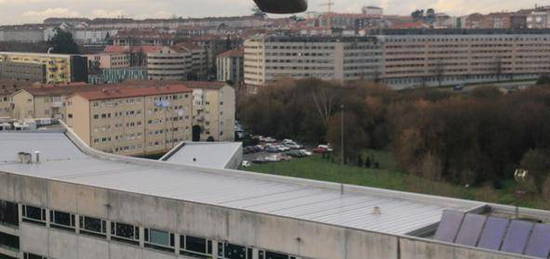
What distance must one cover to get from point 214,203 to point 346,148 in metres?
11.3

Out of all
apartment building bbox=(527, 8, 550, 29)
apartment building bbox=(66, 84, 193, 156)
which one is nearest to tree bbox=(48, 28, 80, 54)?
apartment building bbox=(66, 84, 193, 156)

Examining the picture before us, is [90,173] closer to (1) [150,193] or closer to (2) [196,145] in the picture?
(1) [150,193]

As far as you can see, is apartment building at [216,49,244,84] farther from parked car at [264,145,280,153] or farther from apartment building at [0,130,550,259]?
apartment building at [0,130,550,259]

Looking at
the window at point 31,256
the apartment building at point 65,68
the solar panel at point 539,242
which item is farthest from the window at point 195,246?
the apartment building at point 65,68

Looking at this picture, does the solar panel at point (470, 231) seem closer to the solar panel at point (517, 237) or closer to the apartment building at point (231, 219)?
the apartment building at point (231, 219)

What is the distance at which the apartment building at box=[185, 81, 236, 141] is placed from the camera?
19.8m

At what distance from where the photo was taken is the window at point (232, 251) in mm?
5986

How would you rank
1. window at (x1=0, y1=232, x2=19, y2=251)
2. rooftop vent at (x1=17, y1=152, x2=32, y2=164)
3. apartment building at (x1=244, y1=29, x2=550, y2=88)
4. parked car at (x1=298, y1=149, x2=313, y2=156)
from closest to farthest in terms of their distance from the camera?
window at (x1=0, y1=232, x2=19, y2=251) < rooftop vent at (x1=17, y1=152, x2=32, y2=164) < parked car at (x1=298, y1=149, x2=313, y2=156) < apartment building at (x1=244, y1=29, x2=550, y2=88)

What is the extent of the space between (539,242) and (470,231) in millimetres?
467

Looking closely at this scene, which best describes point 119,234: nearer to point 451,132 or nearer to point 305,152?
point 451,132

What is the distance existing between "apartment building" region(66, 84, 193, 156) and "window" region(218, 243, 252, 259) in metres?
10.8

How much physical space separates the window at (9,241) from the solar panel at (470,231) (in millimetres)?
4120

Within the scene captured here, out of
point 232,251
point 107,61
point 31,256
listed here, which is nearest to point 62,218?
point 31,256

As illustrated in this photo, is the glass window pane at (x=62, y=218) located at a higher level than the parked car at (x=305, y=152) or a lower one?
higher
